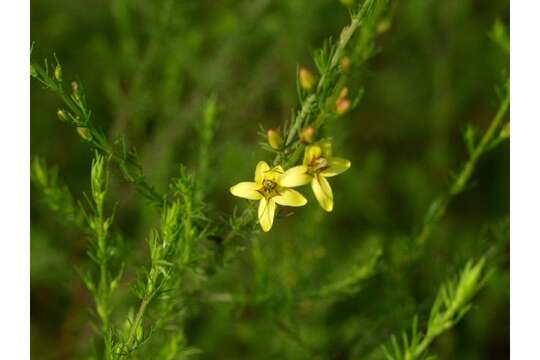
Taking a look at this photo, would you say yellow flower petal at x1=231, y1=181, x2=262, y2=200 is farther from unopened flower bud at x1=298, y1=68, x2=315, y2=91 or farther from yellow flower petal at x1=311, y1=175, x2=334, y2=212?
unopened flower bud at x1=298, y1=68, x2=315, y2=91

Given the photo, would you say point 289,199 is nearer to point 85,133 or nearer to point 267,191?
point 267,191

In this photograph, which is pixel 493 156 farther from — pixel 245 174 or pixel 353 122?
pixel 245 174

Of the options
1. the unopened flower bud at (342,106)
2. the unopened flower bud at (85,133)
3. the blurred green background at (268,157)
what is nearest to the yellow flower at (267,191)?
the unopened flower bud at (342,106)

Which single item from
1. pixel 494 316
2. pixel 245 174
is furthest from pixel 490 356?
pixel 245 174

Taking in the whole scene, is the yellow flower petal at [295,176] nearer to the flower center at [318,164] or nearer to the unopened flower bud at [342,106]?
the flower center at [318,164]

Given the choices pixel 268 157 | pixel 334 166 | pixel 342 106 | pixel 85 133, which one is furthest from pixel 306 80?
pixel 268 157

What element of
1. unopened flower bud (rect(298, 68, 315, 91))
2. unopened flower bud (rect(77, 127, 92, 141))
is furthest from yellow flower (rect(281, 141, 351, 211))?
unopened flower bud (rect(77, 127, 92, 141))

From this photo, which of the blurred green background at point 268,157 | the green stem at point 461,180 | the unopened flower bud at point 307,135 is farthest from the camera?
the blurred green background at point 268,157

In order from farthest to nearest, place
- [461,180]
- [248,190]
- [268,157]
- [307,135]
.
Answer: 1. [268,157]
2. [461,180]
3. [248,190]
4. [307,135]
